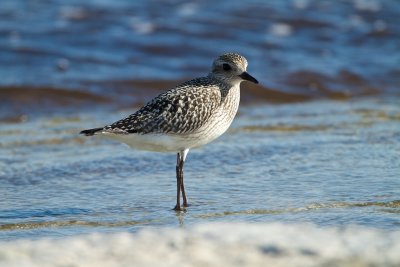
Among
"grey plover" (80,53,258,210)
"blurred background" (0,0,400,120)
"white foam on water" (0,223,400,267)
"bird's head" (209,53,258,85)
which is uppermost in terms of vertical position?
"blurred background" (0,0,400,120)

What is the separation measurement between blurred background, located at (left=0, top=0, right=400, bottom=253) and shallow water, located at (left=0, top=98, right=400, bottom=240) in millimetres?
20

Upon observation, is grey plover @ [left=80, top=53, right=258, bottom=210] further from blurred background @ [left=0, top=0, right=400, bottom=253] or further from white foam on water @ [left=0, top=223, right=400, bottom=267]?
white foam on water @ [left=0, top=223, right=400, bottom=267]

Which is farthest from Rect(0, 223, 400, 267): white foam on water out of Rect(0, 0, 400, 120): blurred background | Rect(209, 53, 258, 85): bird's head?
Rect(0, 0, 400, 120): blurred background

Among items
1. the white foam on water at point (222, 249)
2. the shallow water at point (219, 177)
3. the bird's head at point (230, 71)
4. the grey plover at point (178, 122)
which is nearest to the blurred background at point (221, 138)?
the shallow water at point (219, 177)

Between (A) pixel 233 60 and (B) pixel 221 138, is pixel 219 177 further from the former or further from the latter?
(B) pixel 221 138

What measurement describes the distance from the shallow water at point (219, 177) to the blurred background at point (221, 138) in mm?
20

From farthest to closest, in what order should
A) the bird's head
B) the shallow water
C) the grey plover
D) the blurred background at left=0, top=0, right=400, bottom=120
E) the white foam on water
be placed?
the blurred background at left=0, top=0, right=400, bottom=120, the bird's head, the grey plover, the shallow water, the white foam on water

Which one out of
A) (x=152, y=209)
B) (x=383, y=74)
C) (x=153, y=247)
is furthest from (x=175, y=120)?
(x=383, y=74)

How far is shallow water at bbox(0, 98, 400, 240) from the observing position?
685 centimetres

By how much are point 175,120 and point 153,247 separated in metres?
2.86

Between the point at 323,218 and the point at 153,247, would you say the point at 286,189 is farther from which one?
the point at 153,247

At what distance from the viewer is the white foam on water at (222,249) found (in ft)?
13.7

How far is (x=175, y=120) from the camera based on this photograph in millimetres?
7152

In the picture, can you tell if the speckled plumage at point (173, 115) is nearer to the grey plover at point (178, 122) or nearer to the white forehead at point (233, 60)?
the grey plover at point (178, 122)
